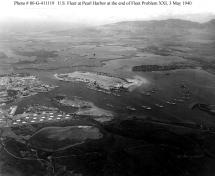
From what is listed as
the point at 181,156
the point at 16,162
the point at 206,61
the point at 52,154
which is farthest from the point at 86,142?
the point at 206,61

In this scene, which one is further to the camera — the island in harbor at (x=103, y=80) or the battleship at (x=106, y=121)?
the island in harbor at (x=103, y=80)

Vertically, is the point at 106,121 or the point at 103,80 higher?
the point at 106,121

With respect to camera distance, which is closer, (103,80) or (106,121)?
(106,121)

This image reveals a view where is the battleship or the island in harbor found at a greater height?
the battleship

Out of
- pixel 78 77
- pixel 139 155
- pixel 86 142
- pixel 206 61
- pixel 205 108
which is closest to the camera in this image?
pixel 139 155

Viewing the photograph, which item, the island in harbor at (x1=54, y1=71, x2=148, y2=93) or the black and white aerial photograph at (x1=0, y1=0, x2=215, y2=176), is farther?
the island in harbor at (x1=54, y1=71, x2=148, y2=93)

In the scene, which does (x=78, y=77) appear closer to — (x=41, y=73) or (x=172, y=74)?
(x=41, y=73)

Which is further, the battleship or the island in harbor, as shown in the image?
the island in harbor

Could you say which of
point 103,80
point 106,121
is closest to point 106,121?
point 106,121

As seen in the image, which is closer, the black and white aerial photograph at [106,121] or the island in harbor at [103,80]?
the black and white aerial photograph at [106,121]

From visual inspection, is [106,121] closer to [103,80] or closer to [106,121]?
[106,121]

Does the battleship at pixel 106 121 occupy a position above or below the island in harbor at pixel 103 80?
above
